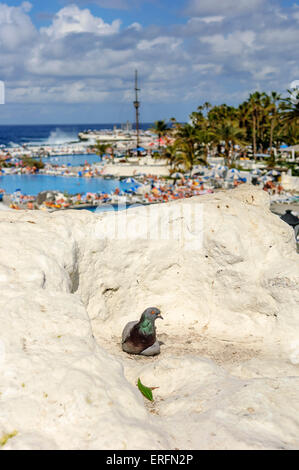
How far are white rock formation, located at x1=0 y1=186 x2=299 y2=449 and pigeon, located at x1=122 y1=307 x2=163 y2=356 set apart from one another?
22 centimetres

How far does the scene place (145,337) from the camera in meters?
8.50

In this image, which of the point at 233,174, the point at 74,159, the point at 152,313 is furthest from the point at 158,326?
the point at 74,159

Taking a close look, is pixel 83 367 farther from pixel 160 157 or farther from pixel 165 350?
pixel 160 157

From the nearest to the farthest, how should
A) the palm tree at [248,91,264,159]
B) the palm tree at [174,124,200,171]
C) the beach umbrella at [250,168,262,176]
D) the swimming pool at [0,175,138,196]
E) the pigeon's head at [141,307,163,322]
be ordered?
the pigeon's head at [141,307,163,322]
the beach umbrella at [250,168,262,176]
the swimming pool at [0,175,138,196]
the palm tree at [174,124,200,171]
the palm tree at [248,91,264,159]

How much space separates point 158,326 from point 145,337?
5.13ft

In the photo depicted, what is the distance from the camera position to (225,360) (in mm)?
8375

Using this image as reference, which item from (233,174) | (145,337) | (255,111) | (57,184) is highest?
(255,111)

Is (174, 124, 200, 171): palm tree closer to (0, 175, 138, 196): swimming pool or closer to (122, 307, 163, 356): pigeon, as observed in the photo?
(0, 175, 138, 196): swimming pool

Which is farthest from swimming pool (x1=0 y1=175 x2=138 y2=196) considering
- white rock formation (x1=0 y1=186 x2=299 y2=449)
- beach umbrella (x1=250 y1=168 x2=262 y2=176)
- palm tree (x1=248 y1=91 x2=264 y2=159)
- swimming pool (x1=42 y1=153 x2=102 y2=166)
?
white rock formation (x1=0 y1=186 x2=299 y2=449)

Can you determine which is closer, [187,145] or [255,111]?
[187,145]

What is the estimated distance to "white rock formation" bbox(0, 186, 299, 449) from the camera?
184 inches

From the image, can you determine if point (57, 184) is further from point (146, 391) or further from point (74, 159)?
point (146, 391)

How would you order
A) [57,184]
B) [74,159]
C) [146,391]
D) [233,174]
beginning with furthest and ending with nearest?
1. [74,159]
2. [57,184]
3. [233,174]
4. [146,391]
